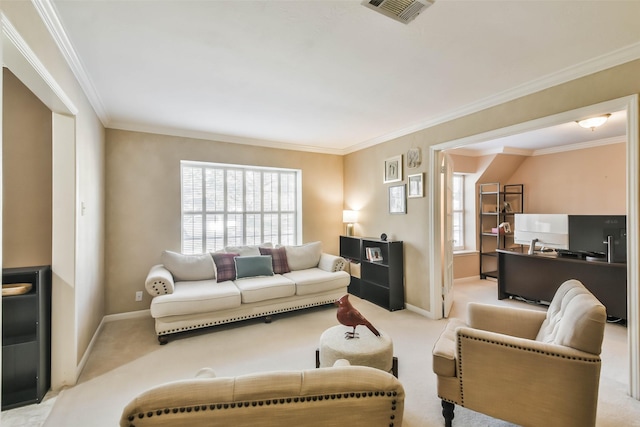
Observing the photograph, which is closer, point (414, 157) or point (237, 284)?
point (237, 284)

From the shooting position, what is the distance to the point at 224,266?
382 centimetres

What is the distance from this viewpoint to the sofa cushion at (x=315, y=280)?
12.4 feet

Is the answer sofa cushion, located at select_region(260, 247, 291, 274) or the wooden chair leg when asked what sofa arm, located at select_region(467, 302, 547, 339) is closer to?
the wooden chair leg

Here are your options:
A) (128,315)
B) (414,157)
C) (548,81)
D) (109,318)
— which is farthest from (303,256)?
(548,81)

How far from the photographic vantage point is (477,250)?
19.5 feet

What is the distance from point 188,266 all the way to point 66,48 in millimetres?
2549

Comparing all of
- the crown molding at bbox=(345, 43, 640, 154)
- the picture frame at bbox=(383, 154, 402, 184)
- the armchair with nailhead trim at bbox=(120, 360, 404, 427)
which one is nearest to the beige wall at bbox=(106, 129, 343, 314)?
the picture frame at bbox=(383, 154, 402, 184)

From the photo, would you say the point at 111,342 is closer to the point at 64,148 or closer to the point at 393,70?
the point at 64,148

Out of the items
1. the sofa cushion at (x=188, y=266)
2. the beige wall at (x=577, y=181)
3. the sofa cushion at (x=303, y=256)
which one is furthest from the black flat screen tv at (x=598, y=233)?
the sofa cushion at (x=188, y=266)

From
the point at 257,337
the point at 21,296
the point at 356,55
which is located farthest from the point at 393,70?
the point at 21,296

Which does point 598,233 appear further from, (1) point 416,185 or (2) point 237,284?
(2) point 237,284

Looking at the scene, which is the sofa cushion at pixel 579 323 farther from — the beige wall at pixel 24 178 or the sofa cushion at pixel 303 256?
the beige wall at pixel 24 178

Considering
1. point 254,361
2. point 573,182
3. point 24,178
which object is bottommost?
point 254,361

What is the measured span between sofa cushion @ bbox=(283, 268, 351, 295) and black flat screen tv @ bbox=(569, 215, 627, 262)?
314 centimetres
